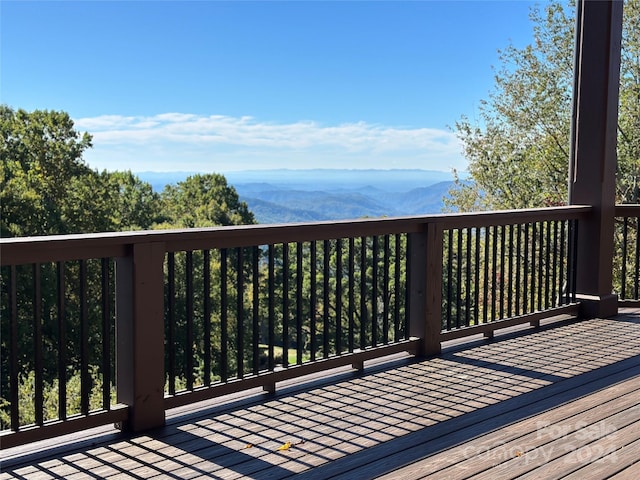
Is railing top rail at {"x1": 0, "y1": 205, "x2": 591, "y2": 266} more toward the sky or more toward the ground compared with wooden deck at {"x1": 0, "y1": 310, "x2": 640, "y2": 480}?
more toward the sky

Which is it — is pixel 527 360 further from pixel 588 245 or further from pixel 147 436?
pixel 147 436

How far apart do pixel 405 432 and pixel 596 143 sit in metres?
3.23

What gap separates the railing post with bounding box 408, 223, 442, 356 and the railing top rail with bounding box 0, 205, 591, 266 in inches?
3.5

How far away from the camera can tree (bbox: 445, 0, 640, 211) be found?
42.8ft

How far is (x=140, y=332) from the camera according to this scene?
2814 millimetres

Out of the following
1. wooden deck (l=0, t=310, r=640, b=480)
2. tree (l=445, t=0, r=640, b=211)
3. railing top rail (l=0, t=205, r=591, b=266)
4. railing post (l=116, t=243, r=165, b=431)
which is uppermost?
tree (l=445, t=0, r=640, b=211)

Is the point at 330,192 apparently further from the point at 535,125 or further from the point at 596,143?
the point at 596,143

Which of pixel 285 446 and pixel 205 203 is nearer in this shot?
pixel 285 446

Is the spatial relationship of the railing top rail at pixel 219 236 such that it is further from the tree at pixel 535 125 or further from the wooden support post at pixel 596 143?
the tree at pixel 535 125

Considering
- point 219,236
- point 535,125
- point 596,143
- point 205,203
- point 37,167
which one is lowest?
point 205,203

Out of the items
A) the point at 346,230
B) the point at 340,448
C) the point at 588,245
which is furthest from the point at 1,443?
the point at 588,245

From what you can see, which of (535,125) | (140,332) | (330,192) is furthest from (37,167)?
(330,192)

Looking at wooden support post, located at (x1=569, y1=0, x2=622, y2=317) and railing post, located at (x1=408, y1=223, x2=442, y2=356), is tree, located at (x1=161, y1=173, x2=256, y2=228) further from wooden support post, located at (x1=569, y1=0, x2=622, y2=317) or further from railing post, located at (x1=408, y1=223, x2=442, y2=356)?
railing post, located at (x1=408, y1=223, x2=442, y2=356)

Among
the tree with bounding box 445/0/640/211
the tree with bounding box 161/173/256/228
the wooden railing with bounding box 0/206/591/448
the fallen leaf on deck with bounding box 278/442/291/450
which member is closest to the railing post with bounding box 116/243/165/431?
the wooden railing with bounding box 0/206/591/448
